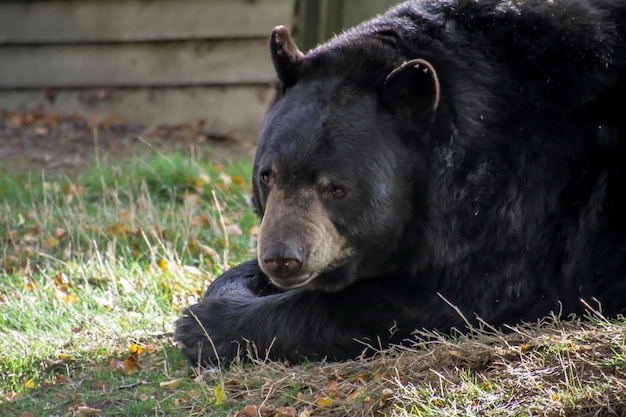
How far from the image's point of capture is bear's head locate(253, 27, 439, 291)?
434cm

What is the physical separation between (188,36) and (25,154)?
220cm

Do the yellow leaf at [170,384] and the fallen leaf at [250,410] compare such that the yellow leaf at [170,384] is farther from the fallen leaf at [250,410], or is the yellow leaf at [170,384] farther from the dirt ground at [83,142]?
the dirt ground at [83,142]

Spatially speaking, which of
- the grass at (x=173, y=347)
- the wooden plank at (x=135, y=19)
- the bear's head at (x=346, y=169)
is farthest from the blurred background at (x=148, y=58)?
the bear's head at (x=346, y=169)

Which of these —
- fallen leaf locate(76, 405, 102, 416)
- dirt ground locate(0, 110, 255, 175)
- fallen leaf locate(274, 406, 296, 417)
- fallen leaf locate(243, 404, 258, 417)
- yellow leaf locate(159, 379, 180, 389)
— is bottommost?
dirt ground locate(0, 110, 255, 175)

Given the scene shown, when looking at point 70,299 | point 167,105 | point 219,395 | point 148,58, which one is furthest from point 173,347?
Result: point 148,58

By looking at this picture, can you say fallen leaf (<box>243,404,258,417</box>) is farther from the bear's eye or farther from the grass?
the bear's eye

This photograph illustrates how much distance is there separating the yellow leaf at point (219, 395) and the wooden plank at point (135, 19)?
6.44m

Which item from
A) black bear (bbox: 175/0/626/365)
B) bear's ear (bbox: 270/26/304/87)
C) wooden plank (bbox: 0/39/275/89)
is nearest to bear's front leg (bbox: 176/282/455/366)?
black bear (bbox: 175/0/626/365)

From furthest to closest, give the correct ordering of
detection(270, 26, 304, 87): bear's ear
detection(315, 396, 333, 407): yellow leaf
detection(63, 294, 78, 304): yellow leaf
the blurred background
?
1. the blurred background
2. detection(63, 294, 78, 304): yellow leaf
3. detection(270, 26, 304, 87): bear's ear
4. detection(315, 396, 333, 407): yellow leaf

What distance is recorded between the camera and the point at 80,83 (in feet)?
36.8

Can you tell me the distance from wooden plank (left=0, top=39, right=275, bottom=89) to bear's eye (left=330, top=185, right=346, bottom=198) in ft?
19.4

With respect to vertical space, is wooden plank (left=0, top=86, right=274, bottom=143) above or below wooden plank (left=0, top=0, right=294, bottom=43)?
below

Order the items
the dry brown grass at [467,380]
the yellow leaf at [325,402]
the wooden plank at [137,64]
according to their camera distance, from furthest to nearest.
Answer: the wooden plank at [137,64] → the yellow leaf at [325,402] → the dry brown grass at [467,380]

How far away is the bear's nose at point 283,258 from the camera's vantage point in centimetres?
423
